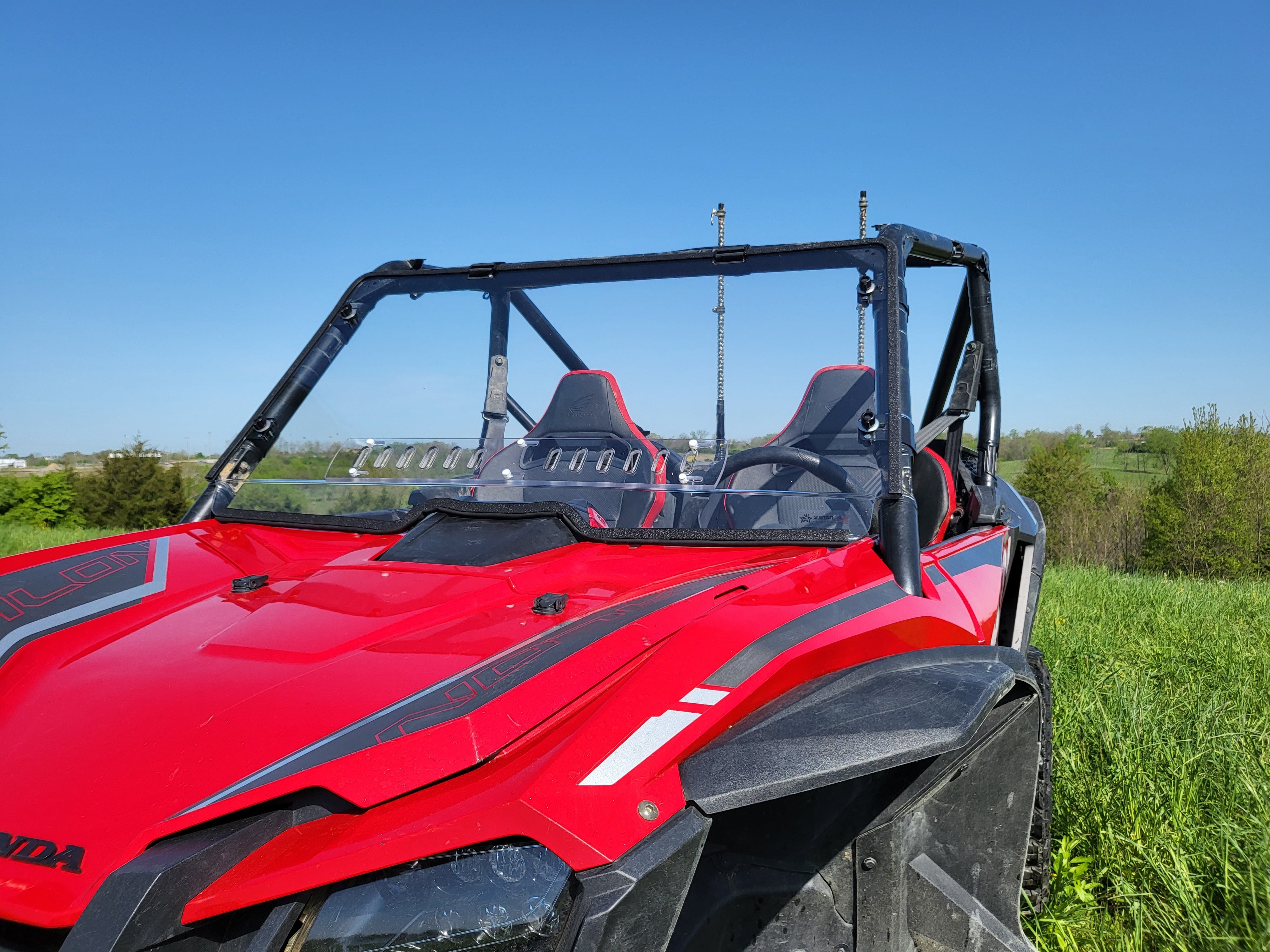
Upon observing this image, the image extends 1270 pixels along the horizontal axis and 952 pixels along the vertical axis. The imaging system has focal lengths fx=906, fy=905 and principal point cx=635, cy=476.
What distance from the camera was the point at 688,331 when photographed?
8.41 ft

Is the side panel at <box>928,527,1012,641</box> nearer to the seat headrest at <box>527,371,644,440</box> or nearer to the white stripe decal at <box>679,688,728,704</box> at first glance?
the seat headrest at <box>527,371,644,440</box>

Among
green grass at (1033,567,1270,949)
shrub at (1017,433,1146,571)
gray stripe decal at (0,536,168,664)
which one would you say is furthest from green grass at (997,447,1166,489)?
gray stripe decal at (0,536,168,664)

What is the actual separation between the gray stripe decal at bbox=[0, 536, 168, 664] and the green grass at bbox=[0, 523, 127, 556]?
11381 millimetres

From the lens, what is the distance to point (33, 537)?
14.8 m

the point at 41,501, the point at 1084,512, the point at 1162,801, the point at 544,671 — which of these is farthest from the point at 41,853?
the point at 1084,512

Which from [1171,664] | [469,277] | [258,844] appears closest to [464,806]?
[258,844]

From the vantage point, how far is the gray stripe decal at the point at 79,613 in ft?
5.10

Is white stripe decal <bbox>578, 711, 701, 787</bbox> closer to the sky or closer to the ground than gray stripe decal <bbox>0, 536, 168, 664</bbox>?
closer to the ground

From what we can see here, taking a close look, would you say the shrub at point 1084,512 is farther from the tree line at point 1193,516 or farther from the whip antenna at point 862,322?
the whip antenna at point 862,322

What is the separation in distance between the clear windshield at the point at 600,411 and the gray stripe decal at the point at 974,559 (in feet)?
1.10

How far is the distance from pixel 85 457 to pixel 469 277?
89.4 feet

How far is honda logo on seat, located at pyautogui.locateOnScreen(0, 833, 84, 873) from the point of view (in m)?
1.05

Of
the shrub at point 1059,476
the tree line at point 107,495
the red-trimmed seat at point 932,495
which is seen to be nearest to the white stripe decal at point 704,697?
the red-trimmed seat at point 932,495

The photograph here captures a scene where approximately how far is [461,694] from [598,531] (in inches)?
31.3
